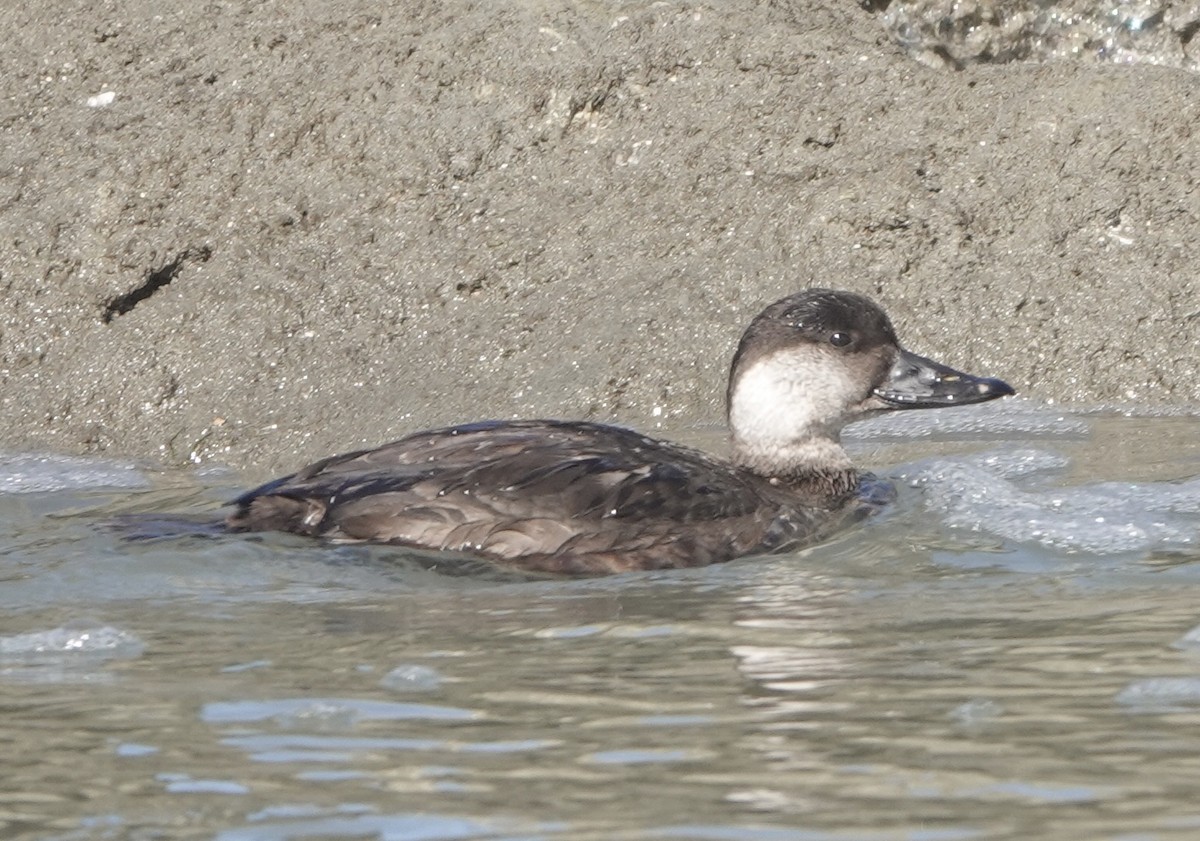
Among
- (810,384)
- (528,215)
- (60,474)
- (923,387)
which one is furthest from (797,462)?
(60,474)

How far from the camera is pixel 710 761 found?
3.98 meters

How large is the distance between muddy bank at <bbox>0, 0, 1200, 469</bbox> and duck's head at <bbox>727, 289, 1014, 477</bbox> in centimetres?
110

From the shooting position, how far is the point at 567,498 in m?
6.15

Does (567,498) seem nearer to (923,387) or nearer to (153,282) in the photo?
(923,387)

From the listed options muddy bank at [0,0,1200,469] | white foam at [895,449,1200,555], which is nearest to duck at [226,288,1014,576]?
white foam at [895,449,1200,555]

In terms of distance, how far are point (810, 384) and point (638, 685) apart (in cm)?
273

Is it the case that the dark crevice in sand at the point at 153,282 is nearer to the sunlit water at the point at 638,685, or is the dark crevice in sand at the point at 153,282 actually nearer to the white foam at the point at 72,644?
the sunlit water at the point at 638,685

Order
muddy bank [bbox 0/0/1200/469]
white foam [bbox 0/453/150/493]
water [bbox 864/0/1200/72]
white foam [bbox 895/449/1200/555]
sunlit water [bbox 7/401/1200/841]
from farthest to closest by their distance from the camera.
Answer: water [bbox 864/0/1200/72]
muddy bank [bbox 0/0/1200/469]
white foam [bbox 0/453/150/493]
white foam [bbox 895/449/1200/555]
sunlit water [bbox 7/401/1200/841]

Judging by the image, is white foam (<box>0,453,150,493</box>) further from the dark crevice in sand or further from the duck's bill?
the duck's bill

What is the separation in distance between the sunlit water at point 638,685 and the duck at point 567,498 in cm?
11

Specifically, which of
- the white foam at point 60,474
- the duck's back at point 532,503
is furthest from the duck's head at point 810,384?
the white foam at point 60,474

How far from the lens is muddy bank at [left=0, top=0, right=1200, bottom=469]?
326 inches

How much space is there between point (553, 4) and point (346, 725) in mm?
5371

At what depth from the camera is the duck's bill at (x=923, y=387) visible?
283 inches
